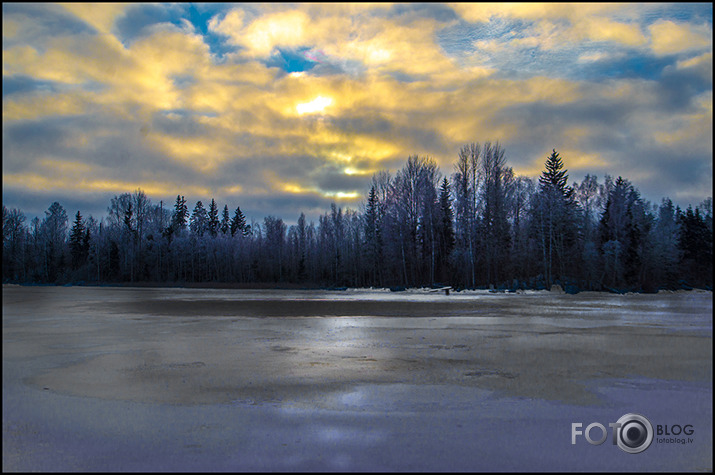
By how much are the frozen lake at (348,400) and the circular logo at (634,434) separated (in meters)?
0.14

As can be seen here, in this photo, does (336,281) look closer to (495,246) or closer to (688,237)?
(495,246)

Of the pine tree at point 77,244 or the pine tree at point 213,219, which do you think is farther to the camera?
the pine tree at point 213,219

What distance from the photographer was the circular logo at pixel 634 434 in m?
4.91

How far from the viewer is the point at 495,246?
57.0 m

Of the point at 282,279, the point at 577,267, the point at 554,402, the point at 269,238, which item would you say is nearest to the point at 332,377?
the point at 554,402

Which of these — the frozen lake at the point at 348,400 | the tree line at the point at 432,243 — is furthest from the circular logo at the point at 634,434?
the tree line at the point at 432,243

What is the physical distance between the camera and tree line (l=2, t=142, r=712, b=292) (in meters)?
52.5

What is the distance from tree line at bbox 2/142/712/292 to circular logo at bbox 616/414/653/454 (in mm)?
44476

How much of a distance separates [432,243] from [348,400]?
5540cm

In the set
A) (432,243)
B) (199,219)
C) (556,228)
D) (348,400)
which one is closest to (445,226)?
(432,243)

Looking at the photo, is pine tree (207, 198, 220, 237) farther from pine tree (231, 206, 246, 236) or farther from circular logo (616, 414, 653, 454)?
circular logo (616, 414, 653, 454)

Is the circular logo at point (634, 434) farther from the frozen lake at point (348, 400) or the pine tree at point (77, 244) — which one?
the pine tree at point (77, 244)

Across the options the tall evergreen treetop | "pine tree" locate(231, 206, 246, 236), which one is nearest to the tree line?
the tall evergreen treetop

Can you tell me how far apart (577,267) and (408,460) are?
175 feet
